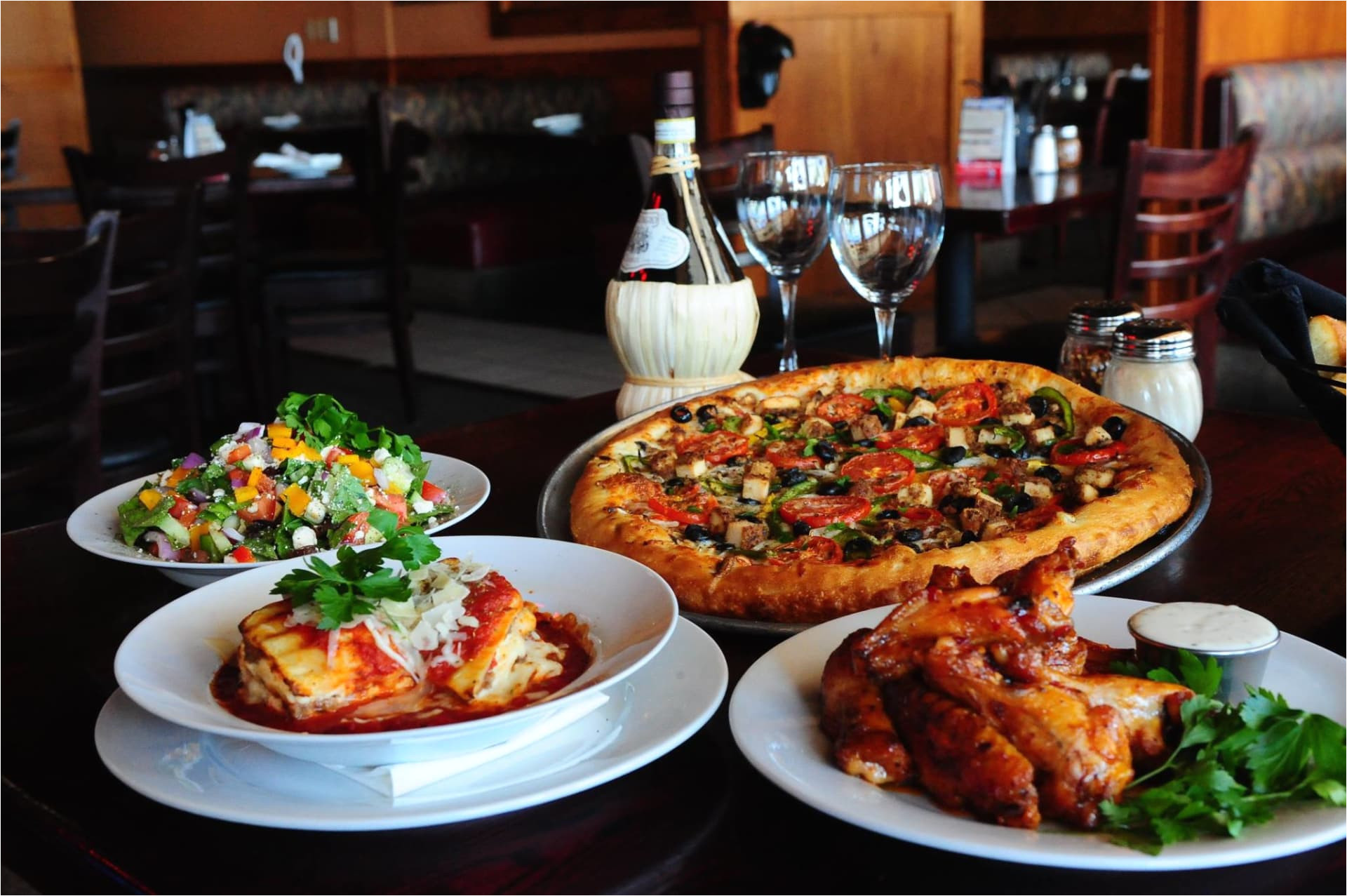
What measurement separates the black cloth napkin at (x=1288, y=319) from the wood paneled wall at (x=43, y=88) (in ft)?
31.4

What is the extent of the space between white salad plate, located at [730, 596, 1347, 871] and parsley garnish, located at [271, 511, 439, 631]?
259mm

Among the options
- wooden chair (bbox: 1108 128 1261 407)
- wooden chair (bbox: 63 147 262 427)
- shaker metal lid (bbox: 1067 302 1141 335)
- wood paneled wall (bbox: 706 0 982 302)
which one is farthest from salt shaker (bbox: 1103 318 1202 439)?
wood paneled wall (bbox: 706 0 982 302)

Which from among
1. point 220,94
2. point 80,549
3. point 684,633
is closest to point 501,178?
point 220,94

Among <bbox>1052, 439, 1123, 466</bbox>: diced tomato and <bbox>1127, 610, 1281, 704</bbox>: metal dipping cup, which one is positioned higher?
<bbox>1127, 610, 1281, 704</bbox>: metal dipping cup

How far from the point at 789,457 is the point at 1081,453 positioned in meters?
0.34

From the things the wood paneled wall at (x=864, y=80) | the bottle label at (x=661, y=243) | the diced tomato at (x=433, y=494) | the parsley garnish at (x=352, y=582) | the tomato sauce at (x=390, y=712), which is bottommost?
the tomato sauce at (x=390, y=712)

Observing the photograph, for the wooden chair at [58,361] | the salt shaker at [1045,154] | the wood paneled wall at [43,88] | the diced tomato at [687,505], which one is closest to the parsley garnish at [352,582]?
the diced tomato at [687,505]

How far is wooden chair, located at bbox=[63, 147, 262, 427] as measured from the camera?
4.48 m

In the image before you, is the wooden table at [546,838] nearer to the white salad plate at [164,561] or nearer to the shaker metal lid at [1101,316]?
the white salad plate at [164,561]

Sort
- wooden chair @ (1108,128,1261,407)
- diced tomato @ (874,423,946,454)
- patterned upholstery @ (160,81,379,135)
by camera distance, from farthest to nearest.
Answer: patterned upholstery @ (160,81,379,135), wooden chair @ (1108,128,1261,407), diced tomato @ (874,423,946,454)

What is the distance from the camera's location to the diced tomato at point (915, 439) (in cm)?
162

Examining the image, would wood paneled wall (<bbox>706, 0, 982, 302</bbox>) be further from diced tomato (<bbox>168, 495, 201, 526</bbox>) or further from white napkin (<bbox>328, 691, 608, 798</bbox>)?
white napkin (<bbox>328, 691, 608, 798</bbox>)

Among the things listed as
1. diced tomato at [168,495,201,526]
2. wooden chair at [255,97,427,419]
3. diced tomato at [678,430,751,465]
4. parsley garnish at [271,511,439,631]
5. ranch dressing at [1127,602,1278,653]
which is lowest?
wooden chair at [255,97,427,419]

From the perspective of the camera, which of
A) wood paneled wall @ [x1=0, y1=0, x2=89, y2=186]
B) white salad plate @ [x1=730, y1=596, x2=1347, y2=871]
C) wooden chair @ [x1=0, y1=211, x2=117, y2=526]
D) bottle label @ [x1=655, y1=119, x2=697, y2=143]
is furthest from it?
wood paneled wall @ [x1=0, y1=0, x2=89, y2=186]
